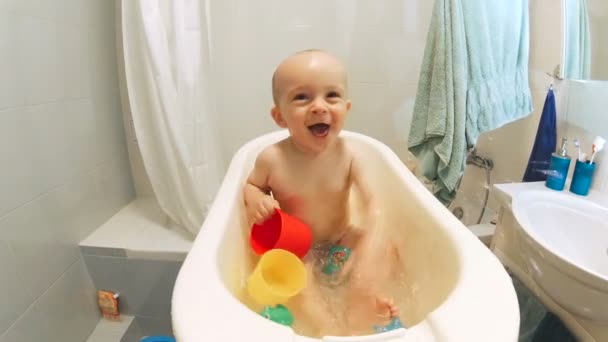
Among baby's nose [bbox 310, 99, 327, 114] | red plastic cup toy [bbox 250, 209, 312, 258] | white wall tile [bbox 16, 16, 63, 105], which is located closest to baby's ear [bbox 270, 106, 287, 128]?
baby's nose [bbox 310, 99, 327, 114]

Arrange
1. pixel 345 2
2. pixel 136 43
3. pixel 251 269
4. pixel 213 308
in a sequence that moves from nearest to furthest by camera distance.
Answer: pixel 213 308 → pixel 251 269 → pixel 136 43 → pixel 345 2

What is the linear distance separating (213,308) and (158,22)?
1067mm

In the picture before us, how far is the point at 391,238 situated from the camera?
84cm

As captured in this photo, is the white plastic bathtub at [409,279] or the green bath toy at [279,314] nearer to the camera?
the white plastic bathtub at [409,279]

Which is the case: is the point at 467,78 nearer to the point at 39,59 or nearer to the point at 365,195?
the point at 365,195

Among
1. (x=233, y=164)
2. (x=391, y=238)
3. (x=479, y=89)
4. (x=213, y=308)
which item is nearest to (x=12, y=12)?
(x=233, y=164)

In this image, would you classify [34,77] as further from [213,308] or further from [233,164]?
[213,308]

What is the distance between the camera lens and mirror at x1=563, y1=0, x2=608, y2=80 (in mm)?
955

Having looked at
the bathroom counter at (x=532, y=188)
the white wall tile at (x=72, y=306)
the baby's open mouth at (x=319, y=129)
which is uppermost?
the baby's open mouth at (x=319, y=129)

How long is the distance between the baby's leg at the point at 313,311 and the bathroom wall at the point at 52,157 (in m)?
0.88

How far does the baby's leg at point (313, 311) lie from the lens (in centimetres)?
66

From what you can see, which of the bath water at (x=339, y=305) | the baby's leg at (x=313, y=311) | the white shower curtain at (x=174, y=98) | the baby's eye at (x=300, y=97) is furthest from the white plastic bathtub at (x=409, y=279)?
the white shower curtain at (x=174, y=98)

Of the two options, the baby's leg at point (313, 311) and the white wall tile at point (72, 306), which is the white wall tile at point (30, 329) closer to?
the white wall tile at point (72, 306)

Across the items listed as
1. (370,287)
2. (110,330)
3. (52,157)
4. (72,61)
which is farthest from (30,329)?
(370,287)
